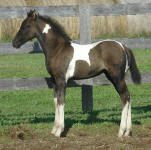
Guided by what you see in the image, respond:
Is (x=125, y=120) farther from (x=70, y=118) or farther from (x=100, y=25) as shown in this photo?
(x=100, y=25)

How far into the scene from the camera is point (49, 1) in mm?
26844

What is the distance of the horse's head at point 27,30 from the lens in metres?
8.08

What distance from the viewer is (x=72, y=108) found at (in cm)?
1043

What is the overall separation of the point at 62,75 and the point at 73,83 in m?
1.21

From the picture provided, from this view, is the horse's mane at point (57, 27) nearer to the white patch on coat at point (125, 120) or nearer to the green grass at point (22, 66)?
the white patch on coat at point (125, 120)

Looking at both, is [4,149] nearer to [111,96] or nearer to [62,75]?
[62,75]

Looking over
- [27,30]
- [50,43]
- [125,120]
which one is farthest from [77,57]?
[125,120]

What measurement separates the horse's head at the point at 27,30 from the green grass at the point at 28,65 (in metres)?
6.63

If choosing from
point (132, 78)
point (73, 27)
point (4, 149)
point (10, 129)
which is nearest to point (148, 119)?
point (132, 78)

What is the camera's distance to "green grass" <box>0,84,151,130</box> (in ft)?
29.0

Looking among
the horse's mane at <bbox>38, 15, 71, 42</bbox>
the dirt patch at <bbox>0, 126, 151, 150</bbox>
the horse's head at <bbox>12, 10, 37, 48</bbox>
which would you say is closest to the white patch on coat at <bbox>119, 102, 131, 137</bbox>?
the dirt patch at <bbox>0, 126, 151, 150</bbox>

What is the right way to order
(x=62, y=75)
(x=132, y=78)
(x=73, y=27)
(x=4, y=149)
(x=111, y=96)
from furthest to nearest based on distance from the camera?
(x=73, y=27), (x=111, y=96), (x=132, y=78), (x=62, y=75), (x=4, y=149)

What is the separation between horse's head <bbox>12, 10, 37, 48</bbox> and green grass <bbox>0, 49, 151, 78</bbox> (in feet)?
21.8

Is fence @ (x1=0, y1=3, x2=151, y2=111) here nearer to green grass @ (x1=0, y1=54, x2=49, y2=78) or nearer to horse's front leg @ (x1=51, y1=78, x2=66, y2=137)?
horse's front leg @ (x1=51, y1=78, x2=66, y2=137)
